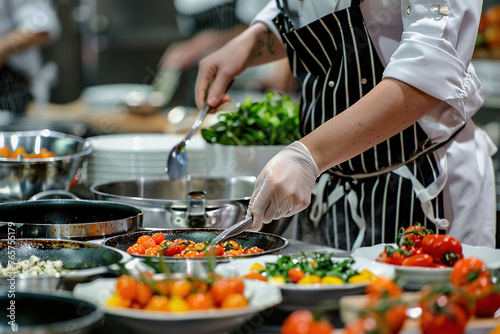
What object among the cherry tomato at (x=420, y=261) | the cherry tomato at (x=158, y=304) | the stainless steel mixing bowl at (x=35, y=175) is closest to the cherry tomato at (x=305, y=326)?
the cherry tomato at (x=158, y=304)

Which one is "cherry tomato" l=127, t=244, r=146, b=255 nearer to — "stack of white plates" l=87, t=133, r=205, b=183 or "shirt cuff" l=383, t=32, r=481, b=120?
"shirt cuff" l=383, t=32, r=481, b=120

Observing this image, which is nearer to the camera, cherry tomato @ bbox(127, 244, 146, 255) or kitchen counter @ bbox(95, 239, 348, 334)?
kitchen counter @ bbox(95, 239, 348, 334)

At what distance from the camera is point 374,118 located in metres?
1.52

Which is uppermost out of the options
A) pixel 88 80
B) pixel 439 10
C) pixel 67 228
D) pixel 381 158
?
pixel 88 80

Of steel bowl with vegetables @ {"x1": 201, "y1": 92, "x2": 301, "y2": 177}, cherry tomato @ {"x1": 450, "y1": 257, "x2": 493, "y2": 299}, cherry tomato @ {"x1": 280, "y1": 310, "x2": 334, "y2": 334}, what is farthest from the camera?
steel bowl with vegetables @ {"x1": 201, "y1": 92, "x2": 301, "y2": 177}

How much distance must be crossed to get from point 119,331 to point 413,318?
18.0 inches

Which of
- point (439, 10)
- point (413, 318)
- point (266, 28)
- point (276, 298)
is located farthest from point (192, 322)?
point (266, 28)

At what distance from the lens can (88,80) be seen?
23.8 feet

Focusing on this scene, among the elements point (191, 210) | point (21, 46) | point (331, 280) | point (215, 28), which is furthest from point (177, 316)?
point (215, 28)

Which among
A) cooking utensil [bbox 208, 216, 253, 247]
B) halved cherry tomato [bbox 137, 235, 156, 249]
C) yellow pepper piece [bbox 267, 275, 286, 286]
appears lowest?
yellow pepper piece [bbox 267, 275, 286, 286]

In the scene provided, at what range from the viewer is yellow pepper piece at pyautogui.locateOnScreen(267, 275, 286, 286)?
116cm

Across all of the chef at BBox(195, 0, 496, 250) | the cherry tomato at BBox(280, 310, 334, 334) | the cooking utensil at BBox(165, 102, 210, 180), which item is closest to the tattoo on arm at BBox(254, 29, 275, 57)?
the chef at BBox(195, 0, 496, 250)

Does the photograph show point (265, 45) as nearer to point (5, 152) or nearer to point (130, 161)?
point (130, 161)

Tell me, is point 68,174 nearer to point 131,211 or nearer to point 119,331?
point 131,211
